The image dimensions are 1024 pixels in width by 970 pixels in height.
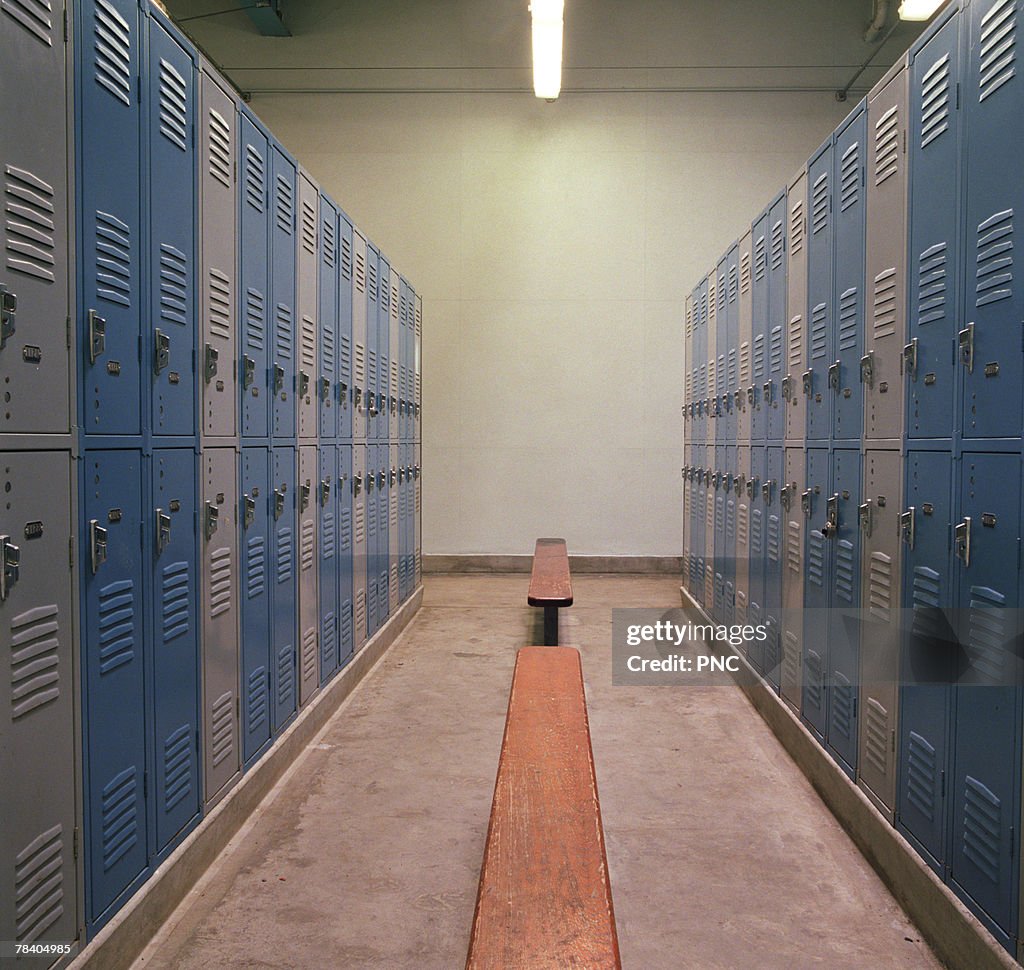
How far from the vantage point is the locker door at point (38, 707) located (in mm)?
1610

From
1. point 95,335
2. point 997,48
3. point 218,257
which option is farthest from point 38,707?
point 997,48

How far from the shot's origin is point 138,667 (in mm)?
2139

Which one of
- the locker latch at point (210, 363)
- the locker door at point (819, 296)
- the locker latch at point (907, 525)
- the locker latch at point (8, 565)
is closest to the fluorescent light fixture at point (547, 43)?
the locker door at point (819, 296)

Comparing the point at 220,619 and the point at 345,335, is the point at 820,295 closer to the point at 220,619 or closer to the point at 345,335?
the point at 345,335

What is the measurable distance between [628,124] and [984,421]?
672 cm

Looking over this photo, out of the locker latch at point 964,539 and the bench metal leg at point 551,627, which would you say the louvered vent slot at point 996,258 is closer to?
the locker latch at point 964,539

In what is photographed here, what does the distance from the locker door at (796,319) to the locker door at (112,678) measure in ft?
8.19

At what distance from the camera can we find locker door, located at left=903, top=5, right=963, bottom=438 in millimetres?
2201

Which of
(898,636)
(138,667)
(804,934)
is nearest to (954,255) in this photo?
(898,636)

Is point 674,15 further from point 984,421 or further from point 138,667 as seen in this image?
point 138,667

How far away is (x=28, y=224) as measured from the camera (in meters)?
1.66

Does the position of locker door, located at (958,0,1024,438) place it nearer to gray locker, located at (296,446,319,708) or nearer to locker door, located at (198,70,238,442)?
locker door, located at (198,70,238,442)

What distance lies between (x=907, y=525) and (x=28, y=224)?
2215 millimetres

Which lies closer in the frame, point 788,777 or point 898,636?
point 898,636
